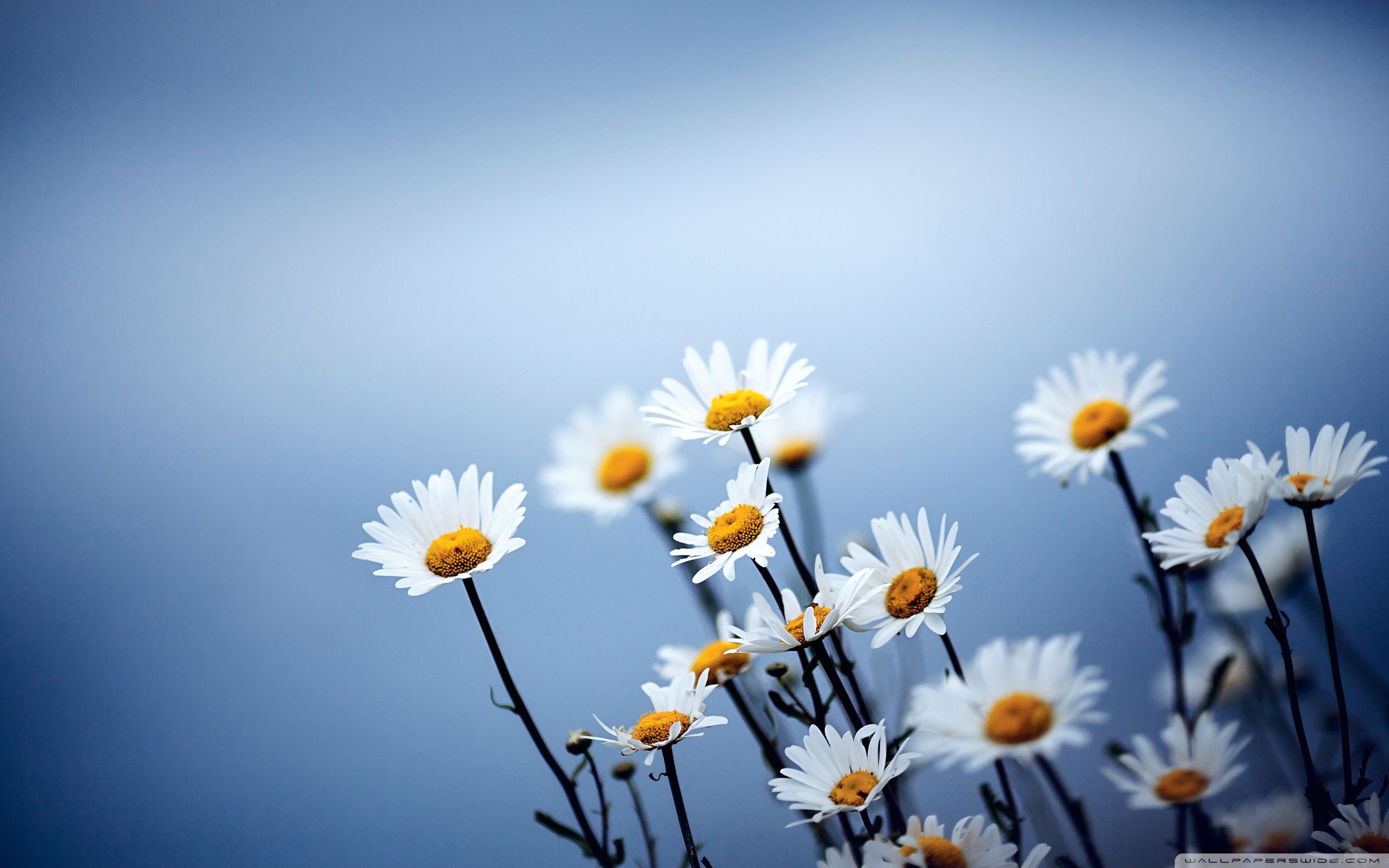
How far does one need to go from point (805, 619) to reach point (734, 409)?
169 millimetres

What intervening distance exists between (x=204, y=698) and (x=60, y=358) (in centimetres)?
49

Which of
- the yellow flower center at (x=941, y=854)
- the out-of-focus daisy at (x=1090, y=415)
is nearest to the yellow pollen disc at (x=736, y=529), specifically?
the yellow flower center at (x=941, y=854)

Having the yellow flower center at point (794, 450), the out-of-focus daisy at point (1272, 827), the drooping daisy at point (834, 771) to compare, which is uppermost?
the yellow flower center at point (794, 450)

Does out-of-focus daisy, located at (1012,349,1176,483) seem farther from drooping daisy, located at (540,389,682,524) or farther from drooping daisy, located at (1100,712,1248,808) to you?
drooping daisy, located at (540,389,682,524)

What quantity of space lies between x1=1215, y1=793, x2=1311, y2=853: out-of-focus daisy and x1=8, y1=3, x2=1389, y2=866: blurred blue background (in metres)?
0.21

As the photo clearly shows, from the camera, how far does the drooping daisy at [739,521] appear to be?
565 millimetres

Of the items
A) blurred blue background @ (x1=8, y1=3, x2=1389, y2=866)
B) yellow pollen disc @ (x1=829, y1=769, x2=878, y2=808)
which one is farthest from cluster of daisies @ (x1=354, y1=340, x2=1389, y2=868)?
blurred blue background @ (x1=8, y1=3, x2=1389, y2=866)

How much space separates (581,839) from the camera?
2.07 ft

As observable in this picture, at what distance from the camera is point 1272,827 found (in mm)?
641

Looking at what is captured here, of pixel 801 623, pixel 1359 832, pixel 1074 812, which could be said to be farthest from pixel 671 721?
pixel 1359 832

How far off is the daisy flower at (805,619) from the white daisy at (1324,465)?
301 mm

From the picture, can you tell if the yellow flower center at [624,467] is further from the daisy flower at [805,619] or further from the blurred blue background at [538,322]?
the daisy flower at [805,619]

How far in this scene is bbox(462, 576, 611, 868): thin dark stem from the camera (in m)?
0.57

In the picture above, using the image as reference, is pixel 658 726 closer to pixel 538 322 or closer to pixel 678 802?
pixel 678 802
